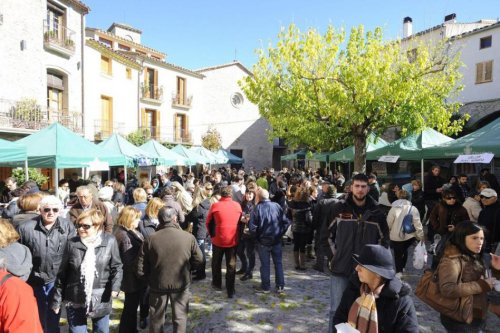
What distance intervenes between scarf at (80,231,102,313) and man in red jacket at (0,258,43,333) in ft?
4.42

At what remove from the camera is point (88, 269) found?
3250 millimetres

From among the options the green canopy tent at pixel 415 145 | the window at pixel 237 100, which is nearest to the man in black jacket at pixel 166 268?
the green canopy tent at pixel 415 145

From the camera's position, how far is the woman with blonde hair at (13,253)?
2.65 m

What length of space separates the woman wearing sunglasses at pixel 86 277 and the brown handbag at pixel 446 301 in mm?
2888

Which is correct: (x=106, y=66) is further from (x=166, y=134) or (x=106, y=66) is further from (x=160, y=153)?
(x=160, y=153)

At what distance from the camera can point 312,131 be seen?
13.0 meters

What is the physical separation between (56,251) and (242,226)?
2923 mm

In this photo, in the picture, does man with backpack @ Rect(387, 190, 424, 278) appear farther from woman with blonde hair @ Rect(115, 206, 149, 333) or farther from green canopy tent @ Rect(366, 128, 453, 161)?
green canopy tent @ Rect(366, 128, 453, 161)

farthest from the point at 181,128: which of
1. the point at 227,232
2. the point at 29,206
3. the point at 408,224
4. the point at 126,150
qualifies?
the point at 29,206

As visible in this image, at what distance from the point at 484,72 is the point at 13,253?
70.9ft

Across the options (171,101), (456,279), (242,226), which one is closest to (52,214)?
(242,226)

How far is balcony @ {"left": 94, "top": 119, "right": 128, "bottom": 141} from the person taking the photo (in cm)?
1920

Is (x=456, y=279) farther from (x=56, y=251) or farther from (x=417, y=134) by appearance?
(x=417, y=134)

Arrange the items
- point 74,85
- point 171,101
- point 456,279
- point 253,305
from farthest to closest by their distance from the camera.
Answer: point 171,101, point 74,85, point 253,305, point 456,279
